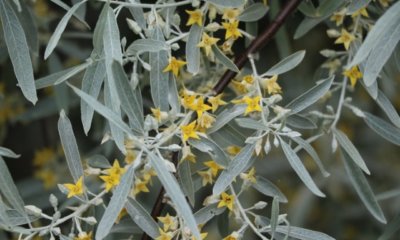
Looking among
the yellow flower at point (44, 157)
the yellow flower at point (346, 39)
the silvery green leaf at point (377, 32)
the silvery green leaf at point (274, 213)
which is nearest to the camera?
the silvery green leaf at point (377, 32)

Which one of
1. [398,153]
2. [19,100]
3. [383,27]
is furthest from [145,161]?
[398,153]

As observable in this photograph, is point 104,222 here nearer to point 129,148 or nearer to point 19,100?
point 129,148

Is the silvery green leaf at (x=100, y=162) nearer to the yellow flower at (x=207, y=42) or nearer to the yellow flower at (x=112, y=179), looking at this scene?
the yellow flower at (x=112, y=179)

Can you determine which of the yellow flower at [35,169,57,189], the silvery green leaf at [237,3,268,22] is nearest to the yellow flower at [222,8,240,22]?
the silvery green leaf at [237,3,268,22]

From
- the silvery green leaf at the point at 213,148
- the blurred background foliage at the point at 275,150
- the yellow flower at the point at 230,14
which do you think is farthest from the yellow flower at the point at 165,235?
the blurred background foliage at the point at 275,150

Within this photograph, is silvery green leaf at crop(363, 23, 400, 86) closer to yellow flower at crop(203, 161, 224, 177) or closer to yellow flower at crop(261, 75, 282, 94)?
yellow flower at crop(261, 75, 282, 94)

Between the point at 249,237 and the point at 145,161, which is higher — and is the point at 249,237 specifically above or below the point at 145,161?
below

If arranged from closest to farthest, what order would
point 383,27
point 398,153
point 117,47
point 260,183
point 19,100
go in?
1. point 383,27
2. point 117,47
3. point 260,183
4. point 19,100
5. point 398,153
